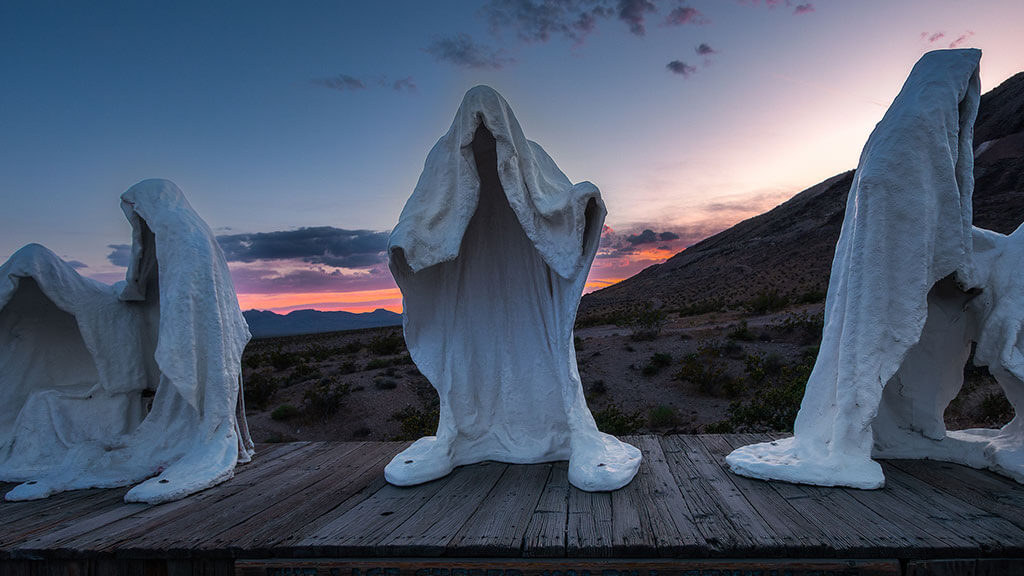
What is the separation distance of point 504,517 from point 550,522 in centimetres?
29

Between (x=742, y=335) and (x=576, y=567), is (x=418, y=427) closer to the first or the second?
(x=576, y=567)

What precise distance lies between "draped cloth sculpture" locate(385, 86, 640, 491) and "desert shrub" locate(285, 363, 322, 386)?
1228 cm

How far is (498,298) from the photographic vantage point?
4738 mm

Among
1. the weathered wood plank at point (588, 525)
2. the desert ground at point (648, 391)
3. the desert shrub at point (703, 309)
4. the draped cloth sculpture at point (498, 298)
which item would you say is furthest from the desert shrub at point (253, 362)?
the desert shrub at point (703, 309)

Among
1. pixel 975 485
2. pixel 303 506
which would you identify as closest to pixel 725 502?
pixel 975 485

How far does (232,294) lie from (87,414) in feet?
5.42

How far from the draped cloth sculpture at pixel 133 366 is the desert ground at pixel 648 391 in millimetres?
3957

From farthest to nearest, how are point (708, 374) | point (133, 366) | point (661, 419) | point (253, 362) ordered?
1. point (253, 362)
2. point (708, 374)
3. point (661, 419)
4. point (133, 366)

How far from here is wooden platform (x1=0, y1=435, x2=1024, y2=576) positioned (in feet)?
9.32

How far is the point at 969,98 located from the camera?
12.4ft

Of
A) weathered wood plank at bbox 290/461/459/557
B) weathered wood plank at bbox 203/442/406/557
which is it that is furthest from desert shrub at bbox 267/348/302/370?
weathered wood plank at bbox 290/461/459/557

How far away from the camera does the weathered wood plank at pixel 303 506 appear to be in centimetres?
313

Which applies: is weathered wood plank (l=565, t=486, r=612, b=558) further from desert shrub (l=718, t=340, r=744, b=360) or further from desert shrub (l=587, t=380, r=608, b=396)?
desert shrub (l=718, t=340, r=744, b=360)

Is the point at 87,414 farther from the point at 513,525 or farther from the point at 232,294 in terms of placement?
the point at 513,525
